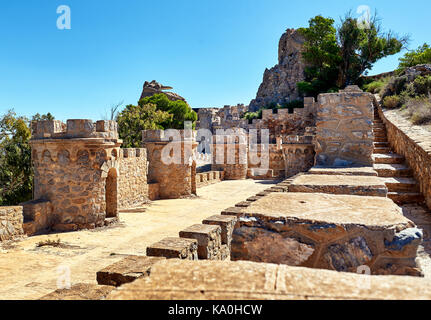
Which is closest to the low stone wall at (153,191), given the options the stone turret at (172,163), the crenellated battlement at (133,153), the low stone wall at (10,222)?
the stone turret at (172,163)

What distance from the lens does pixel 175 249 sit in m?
2.67

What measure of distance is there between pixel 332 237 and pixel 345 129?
3180 millimetres

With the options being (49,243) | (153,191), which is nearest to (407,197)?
(49,243)

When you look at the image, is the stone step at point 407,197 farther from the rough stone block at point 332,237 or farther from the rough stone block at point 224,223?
the rough stone block at point 332,237

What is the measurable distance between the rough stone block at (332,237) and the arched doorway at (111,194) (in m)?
7.80

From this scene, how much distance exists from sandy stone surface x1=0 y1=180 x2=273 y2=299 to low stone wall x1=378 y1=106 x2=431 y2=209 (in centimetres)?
517

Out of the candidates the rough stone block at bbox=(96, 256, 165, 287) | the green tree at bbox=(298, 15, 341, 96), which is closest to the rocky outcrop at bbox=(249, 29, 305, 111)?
the green tree at bbox=(298, 15, 341, 96)

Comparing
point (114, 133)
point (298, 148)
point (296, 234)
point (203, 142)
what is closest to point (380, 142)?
point (298, 148)

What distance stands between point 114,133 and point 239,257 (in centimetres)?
763

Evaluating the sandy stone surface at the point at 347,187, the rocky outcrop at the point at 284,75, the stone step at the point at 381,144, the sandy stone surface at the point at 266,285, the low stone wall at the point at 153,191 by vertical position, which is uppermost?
the rocky outcrop at the point at 284,75

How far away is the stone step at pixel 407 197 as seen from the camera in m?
4.79

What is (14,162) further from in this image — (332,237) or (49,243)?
(332,237)

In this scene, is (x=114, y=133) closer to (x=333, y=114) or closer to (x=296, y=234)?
(x=333, y=114)

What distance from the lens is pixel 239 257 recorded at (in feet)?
5.96
